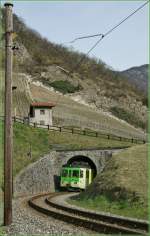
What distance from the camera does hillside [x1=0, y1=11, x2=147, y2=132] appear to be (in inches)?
4678

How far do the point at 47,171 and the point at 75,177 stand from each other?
304 cm

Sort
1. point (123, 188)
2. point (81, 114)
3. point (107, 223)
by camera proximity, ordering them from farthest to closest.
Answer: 1. point (81, 114)
2. point (123, 188)
3. point (107, 223)

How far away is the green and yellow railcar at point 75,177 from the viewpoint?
49.0m

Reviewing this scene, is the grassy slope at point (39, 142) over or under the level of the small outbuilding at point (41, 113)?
under

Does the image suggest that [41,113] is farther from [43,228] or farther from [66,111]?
[43,228]

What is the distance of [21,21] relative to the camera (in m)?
170

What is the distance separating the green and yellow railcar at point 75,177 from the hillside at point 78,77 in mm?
50805

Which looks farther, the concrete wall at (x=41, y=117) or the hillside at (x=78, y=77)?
the hillside at (x=78, y=77)

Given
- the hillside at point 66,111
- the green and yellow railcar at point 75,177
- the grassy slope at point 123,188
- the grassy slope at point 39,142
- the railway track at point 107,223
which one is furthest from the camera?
the hillside at point 66,111

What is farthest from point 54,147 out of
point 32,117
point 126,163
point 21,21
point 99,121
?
point 21,21

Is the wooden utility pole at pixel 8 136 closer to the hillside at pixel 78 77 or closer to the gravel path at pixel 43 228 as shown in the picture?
the gravel path at pixel 43 228

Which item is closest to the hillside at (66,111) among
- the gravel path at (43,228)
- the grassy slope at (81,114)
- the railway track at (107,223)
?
the grassy slope at (81,114)

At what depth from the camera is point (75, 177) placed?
49156 mm

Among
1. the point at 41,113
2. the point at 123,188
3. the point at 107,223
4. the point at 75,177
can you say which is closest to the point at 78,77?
the point at 41,113
